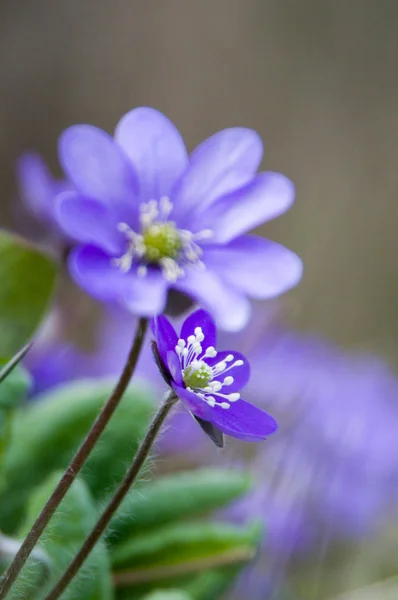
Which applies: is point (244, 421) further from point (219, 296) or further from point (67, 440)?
point (67, 440)

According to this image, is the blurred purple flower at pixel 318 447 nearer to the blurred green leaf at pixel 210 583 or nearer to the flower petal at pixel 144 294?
the blurred green leaf at pixel 210 583

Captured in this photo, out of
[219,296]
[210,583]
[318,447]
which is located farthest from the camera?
[318,447]

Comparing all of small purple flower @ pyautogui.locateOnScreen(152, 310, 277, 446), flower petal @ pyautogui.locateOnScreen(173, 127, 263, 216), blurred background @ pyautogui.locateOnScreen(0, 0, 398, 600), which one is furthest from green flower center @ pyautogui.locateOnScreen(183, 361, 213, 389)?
blurred background @ pyautogui.locateOnScreen(0, 0, 398, 600)

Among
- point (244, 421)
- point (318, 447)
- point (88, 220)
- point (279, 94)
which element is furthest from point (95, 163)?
point (279, 94)

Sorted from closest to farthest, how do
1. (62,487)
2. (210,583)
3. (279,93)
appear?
(62,487) → (210,583) → (279,93)

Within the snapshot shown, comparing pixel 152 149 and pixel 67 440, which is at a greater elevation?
pixel 152 149

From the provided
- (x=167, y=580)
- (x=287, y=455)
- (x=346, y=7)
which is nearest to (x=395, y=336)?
(x=346, y=7)

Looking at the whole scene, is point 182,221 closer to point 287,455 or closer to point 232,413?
point 232,413

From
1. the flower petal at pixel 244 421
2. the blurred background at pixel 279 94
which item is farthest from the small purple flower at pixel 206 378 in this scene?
the blurred background at pixel 279 94
